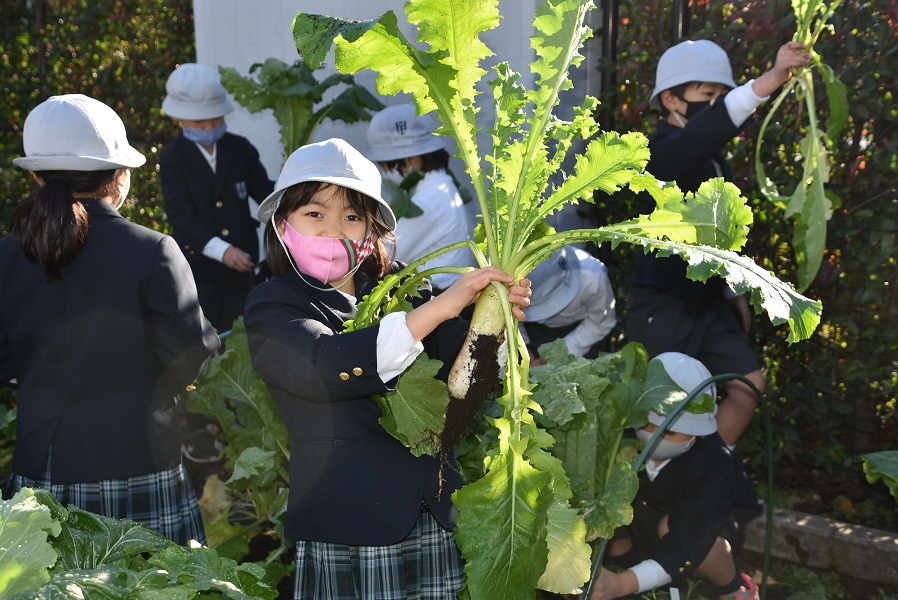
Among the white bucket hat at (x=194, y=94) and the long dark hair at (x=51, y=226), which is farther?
the white bucket hat at (x=194, y=94)

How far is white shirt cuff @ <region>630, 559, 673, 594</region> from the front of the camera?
291 centimetres

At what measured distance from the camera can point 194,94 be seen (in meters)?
4.68

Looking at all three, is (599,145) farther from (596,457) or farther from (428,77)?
(596,457)

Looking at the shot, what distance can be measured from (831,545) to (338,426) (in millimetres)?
2547

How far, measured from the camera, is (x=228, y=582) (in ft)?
5.82

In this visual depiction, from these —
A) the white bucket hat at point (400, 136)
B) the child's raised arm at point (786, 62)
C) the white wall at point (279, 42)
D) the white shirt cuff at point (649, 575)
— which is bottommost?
the white shirt cuff at point (649, 575)

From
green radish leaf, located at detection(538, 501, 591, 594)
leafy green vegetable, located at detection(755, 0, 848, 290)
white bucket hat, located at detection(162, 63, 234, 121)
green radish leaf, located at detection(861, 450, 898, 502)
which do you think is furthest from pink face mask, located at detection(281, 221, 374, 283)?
white bucket hat, located at detection(162, 63, 234, 121)

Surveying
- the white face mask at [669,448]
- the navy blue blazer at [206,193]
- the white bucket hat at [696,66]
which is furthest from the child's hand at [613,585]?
the navy blue blazer at [206,193]

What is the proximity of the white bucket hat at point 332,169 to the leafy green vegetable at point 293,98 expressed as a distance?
2506 millimetres

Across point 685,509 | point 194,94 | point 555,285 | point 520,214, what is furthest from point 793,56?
point 194,94

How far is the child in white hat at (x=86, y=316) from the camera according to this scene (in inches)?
95.0

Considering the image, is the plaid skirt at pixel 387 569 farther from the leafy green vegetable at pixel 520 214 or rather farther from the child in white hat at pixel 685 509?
the child in white hat at pixel 685 509

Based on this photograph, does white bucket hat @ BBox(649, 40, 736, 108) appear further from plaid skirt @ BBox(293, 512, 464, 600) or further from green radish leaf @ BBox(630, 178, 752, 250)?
plaid skirt @ BBox(293, 512, 464, 600)

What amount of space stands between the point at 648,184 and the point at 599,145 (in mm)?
155
